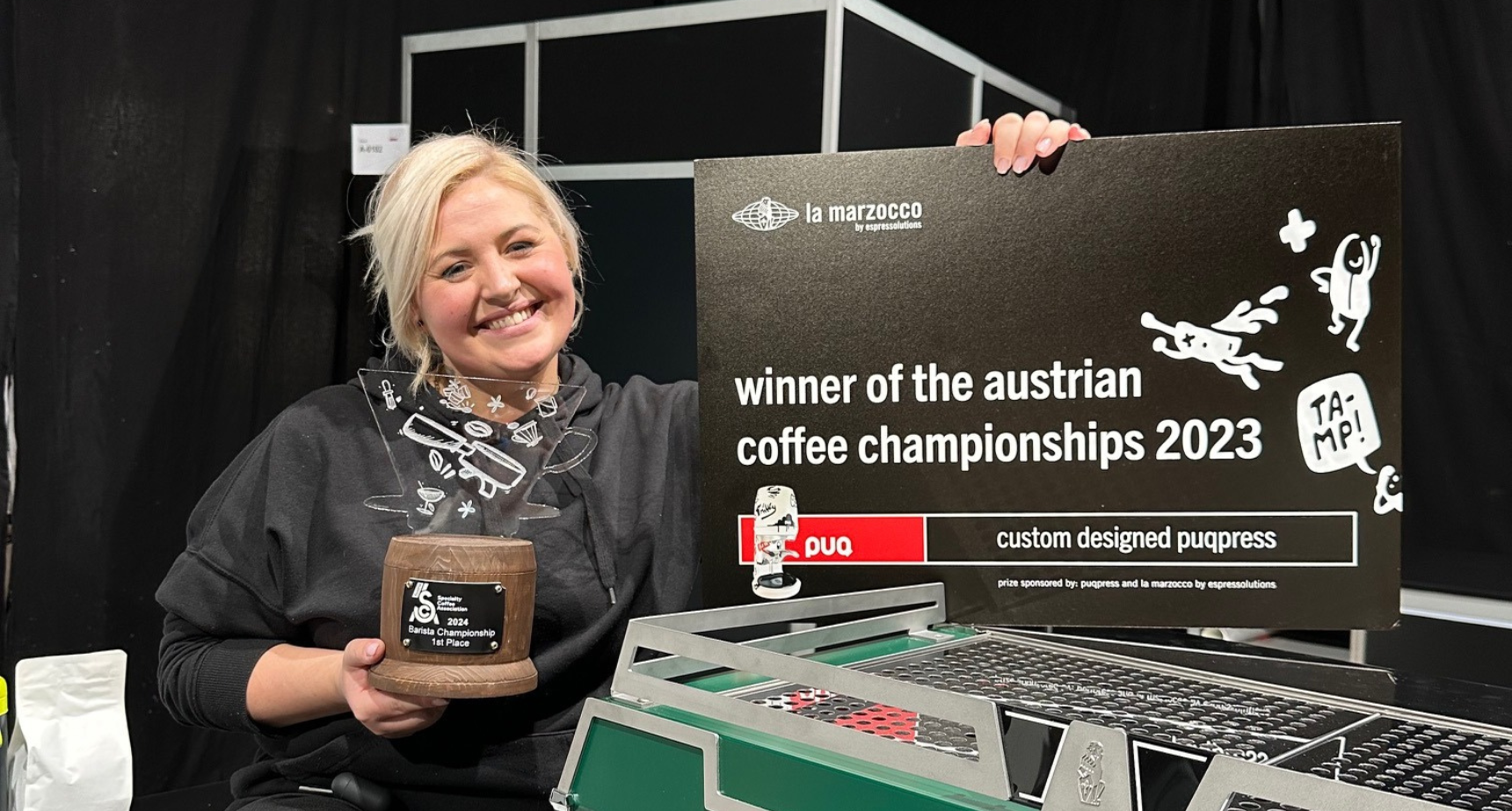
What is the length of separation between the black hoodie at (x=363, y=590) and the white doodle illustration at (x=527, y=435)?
0.19 meters

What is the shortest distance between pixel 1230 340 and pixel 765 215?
424 mm

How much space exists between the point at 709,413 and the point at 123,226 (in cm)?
233

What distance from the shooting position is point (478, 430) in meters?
1.19

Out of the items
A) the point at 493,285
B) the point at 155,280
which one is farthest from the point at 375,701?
the point at 155,280

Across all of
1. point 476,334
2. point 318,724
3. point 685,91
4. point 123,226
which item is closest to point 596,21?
point 685,91

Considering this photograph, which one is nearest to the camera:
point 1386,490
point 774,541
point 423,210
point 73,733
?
point 1386,490

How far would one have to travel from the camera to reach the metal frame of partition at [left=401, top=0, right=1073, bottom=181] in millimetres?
2682

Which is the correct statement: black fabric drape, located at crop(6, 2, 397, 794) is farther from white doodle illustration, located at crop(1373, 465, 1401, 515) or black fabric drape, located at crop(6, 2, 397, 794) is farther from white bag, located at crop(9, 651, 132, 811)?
white doodle illustration, located at crop(1373, 465, 1401, 515)

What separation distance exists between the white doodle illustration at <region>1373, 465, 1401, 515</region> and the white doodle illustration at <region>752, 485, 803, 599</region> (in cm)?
49

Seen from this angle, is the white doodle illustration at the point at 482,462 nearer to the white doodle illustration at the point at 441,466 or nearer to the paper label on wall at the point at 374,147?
the white doodle illustration at the point at 441,466

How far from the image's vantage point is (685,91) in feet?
9.60

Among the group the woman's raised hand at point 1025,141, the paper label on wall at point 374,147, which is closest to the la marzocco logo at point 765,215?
the woman's raised hand at point 1025,141

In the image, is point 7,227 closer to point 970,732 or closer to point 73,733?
point 73,733

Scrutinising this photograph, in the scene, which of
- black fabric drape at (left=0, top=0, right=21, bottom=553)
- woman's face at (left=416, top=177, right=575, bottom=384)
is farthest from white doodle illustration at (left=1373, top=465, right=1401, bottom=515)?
black fabric drape at (left=0, top=0, right=21, bottom=553)
